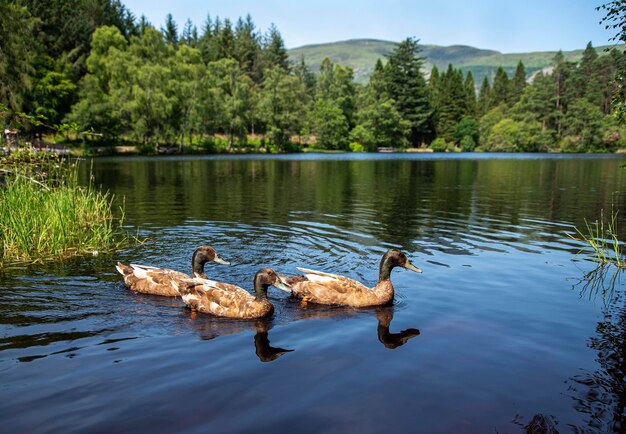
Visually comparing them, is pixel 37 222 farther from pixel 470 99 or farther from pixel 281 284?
pixel 470 99

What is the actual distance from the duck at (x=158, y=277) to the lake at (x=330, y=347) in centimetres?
24

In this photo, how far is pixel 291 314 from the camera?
10.8 meters

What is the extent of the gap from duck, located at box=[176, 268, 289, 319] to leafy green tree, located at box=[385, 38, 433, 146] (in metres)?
144

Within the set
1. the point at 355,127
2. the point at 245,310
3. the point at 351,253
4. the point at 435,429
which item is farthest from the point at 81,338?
the point at 355,127

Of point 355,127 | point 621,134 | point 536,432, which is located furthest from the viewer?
point 355,127

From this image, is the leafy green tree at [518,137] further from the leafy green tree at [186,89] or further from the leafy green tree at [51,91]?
the leafy green tree at [51,91]

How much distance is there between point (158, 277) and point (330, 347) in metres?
4.91

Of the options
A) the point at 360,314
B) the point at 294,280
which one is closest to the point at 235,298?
the point at 294,280

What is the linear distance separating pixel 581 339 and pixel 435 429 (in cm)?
466

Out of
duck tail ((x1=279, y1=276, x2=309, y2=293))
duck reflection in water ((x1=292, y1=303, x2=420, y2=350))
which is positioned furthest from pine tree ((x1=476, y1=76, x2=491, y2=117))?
duck reflection in water ((x1=292, y1=303, x2=420, y2=350))

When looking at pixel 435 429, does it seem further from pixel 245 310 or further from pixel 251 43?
pixel 251 43

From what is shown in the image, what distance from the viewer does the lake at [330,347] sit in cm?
663

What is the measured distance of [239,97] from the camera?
99.0m

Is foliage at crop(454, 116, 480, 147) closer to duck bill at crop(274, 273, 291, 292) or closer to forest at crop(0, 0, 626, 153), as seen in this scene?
forest at crop(0, 0, 626, 153)
